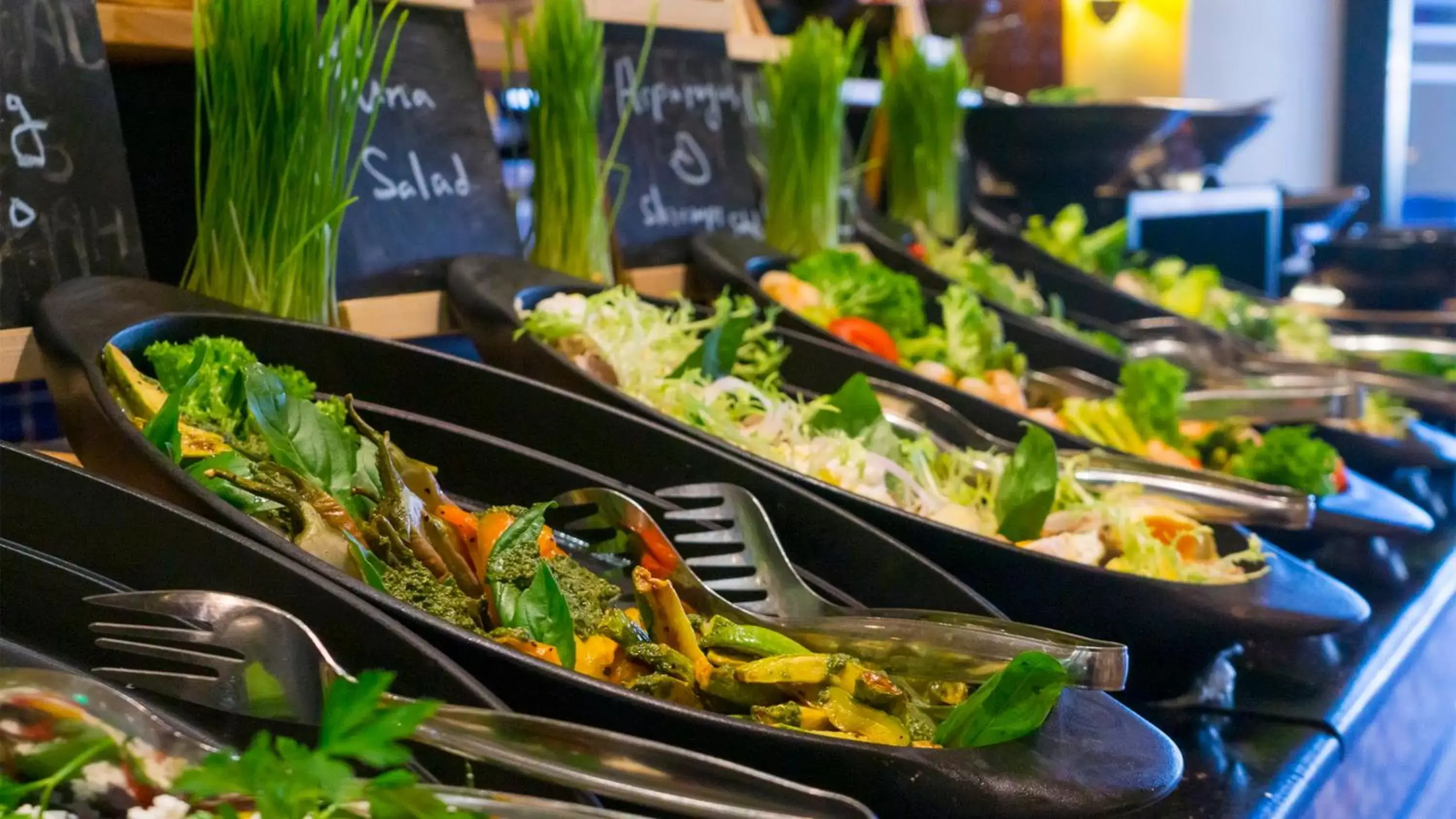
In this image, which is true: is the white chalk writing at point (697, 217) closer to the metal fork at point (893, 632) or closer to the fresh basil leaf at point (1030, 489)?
the fresh basil leaf at point (1030, 489)

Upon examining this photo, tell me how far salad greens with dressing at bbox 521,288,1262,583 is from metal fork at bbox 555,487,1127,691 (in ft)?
0.91

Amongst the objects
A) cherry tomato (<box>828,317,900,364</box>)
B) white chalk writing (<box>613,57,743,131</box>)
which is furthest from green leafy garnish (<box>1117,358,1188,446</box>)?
white chalk writing (<box>613,57,743,131</box>)

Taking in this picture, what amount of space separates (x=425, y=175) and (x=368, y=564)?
0.96m

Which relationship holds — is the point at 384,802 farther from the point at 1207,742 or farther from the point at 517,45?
the point at 517,45

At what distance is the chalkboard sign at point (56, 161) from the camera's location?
1.36 m

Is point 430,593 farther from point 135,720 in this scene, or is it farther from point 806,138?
point 806,138

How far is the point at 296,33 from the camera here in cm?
153

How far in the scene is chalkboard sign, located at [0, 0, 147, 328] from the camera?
53.4 inches

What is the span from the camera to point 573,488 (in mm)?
1425

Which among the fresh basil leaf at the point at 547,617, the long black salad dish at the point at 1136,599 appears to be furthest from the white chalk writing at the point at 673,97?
the fresh basil leaf at the point at 547,617

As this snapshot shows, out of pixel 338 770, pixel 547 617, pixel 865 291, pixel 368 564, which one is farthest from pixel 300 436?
pixel 865 291

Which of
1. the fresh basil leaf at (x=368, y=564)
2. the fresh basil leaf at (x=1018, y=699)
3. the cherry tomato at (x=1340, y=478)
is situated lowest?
the cherry tomato at (x=1340, y=478)

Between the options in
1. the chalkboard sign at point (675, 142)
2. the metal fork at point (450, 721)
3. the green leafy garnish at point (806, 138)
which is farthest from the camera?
the green leafy garnish at point (806, 138)

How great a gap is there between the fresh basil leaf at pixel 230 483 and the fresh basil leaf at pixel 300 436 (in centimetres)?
4
